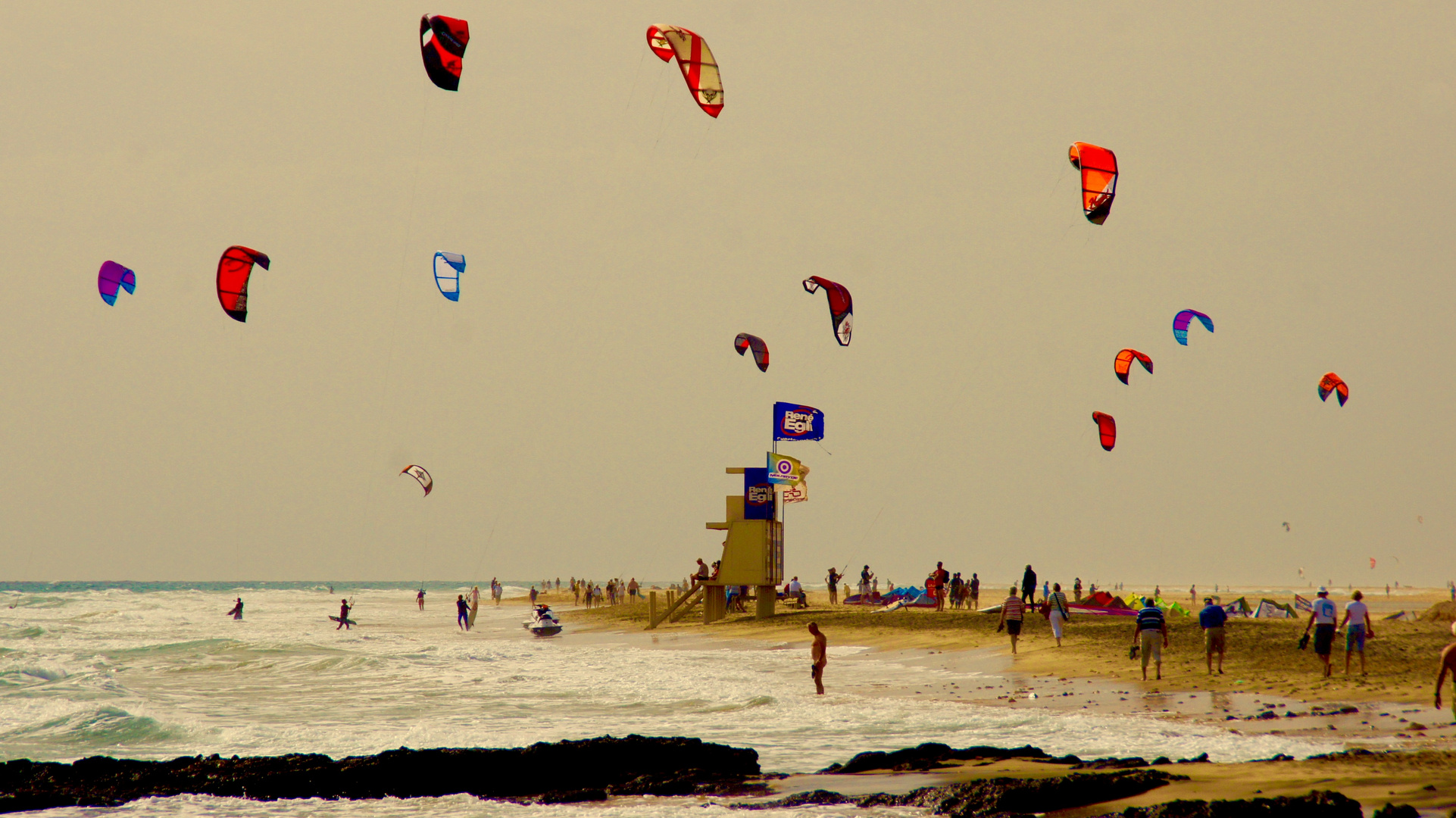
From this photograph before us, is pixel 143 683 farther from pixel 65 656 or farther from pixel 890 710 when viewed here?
pixel 890 710

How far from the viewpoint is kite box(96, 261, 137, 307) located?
28156mm

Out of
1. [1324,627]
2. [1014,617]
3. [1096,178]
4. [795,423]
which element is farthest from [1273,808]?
[795,423]

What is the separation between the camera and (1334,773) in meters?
7.85

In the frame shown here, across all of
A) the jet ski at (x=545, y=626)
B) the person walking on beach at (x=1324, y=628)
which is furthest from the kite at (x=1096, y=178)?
the jet ski at (x=545, y=626)

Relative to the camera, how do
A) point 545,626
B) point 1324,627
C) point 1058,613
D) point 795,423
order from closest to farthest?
point 1324,627 → point 1058,613 → point 795,423 → point 545,626

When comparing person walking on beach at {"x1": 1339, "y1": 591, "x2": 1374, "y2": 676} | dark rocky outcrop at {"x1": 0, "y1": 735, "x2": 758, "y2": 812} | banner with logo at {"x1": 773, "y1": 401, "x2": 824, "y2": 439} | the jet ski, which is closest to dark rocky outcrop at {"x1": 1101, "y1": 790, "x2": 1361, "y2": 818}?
dark rocky outcrop at {"x1": 0, "y1": 735, "x2": 758, "y2": 812}

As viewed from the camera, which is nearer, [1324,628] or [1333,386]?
[1324,628]

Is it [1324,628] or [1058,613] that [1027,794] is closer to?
[1324,628]

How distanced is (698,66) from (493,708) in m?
13.6

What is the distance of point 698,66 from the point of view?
72.6 ft

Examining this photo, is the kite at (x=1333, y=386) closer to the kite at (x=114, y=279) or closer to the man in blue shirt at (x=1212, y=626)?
the man in blue shirt at (x=1212, y=626)

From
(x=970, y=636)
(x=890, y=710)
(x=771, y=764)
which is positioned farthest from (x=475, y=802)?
(x=970, y=636)

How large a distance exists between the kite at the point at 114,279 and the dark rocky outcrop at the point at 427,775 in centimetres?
2087

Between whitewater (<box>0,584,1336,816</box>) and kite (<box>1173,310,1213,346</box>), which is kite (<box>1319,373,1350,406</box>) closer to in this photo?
kite (<box>1173,310,1213,346</box>)
